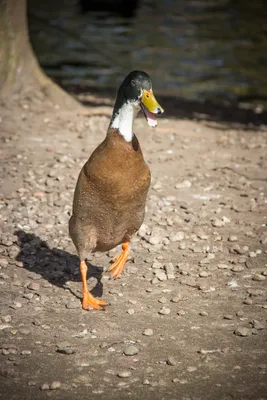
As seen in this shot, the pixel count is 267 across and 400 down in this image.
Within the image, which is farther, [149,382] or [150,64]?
[150,64]

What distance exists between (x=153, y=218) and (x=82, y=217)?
1.73 metres

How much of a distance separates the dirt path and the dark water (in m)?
4.90

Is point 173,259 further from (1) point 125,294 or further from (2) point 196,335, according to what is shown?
(2) point 196,335

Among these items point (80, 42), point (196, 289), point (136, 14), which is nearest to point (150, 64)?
point (80, 42)

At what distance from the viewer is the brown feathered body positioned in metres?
4.86

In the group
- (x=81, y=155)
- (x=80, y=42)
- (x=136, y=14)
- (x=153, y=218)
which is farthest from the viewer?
(x=136, y=14)

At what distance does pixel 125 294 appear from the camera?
17.6 feet

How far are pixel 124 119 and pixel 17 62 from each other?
5144 mm

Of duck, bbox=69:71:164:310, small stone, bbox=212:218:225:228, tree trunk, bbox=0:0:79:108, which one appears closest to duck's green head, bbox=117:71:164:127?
duck, bbox=69:71:164:310

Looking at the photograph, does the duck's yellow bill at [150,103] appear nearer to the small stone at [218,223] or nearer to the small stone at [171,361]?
the small stone at [171,361]

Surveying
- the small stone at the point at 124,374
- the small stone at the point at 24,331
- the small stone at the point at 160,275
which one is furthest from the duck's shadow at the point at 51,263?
the small stone at the point at 124,374

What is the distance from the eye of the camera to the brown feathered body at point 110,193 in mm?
4863

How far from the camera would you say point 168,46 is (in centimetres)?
1752

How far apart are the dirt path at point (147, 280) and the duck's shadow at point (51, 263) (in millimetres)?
15
